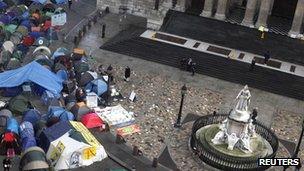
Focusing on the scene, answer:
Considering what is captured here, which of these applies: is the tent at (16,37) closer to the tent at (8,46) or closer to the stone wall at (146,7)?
the tent at (8,46)

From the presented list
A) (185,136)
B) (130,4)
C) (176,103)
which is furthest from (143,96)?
(130,4)

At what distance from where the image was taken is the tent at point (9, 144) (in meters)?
28.3

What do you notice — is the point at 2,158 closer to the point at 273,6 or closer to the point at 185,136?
the point at 185,136

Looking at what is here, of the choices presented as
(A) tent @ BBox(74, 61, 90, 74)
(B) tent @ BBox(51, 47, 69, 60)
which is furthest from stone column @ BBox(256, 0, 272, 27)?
(B) tent @ BBox(51, 47, 69, 60)

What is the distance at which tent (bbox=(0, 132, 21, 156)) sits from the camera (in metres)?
28.3

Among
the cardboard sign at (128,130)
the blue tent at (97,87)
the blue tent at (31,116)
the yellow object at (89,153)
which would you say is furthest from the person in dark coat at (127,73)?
the yellow object at (89,153)

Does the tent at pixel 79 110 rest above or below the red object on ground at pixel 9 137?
above

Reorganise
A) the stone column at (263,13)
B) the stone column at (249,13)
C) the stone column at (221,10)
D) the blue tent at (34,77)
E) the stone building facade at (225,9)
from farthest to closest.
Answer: the stone column at (221,10), the stone column at (249,13), the stone building facade at (225,9), the stone column at (263,13), the blue tent at (34,77)

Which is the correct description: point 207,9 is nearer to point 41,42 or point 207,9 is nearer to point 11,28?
point 41,42

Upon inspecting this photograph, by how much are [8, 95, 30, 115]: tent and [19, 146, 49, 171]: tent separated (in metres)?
4.84

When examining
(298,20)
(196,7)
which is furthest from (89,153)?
(196,7)

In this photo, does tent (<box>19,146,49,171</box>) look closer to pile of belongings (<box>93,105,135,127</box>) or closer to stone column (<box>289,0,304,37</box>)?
pile of belongings (<box>93,105,135,127</box>)

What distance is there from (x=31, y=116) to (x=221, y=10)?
2240 centimetres

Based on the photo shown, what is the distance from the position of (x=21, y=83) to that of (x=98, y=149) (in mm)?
8459
